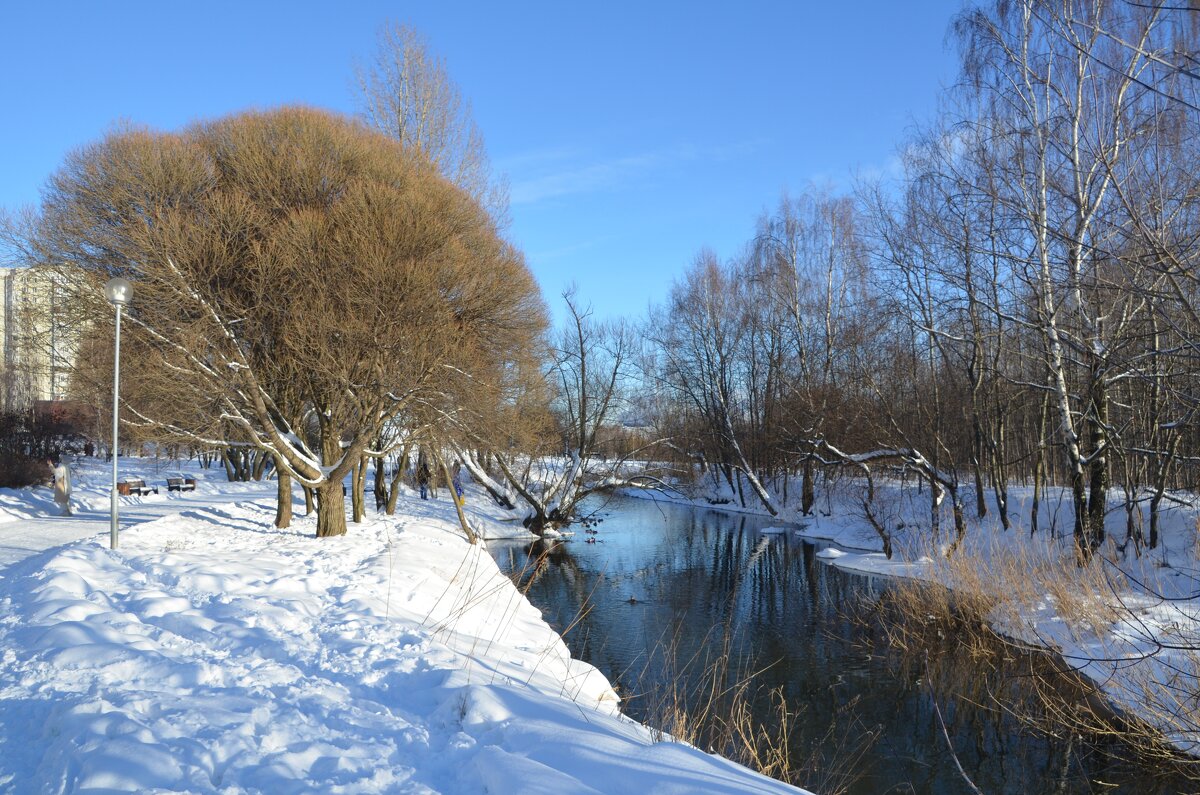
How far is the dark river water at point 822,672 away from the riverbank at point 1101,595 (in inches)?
28.3

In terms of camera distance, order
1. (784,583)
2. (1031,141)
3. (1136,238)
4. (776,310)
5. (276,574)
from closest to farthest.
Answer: (1136,238) → (276,574) → (1031,141) → (784,583) → (776,310)

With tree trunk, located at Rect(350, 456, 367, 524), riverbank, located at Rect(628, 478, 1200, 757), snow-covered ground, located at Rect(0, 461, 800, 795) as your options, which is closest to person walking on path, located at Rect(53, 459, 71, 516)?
tree trunk, located at Rect(350, 456, 367, 524)

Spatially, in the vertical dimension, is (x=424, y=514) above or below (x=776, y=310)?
below

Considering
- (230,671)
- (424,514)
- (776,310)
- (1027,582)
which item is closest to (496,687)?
(230,671)

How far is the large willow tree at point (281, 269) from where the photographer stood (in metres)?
13.2

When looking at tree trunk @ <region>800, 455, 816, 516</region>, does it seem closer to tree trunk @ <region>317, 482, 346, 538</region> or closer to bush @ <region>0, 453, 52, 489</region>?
tree trunk @ <region>317, 482, 346, 538</region>

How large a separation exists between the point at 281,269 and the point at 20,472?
1293cm

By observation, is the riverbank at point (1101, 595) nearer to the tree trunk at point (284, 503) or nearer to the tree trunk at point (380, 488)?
the tree trunk at point (284, 503)

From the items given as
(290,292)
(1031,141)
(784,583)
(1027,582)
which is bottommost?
(784,583)

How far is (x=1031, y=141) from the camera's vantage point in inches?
456

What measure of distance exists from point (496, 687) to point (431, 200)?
11587mm

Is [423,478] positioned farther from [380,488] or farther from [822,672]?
[822,672]

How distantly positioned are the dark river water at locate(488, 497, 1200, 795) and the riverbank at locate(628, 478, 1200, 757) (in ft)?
2.36

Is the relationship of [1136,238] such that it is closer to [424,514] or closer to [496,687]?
[496,687]
